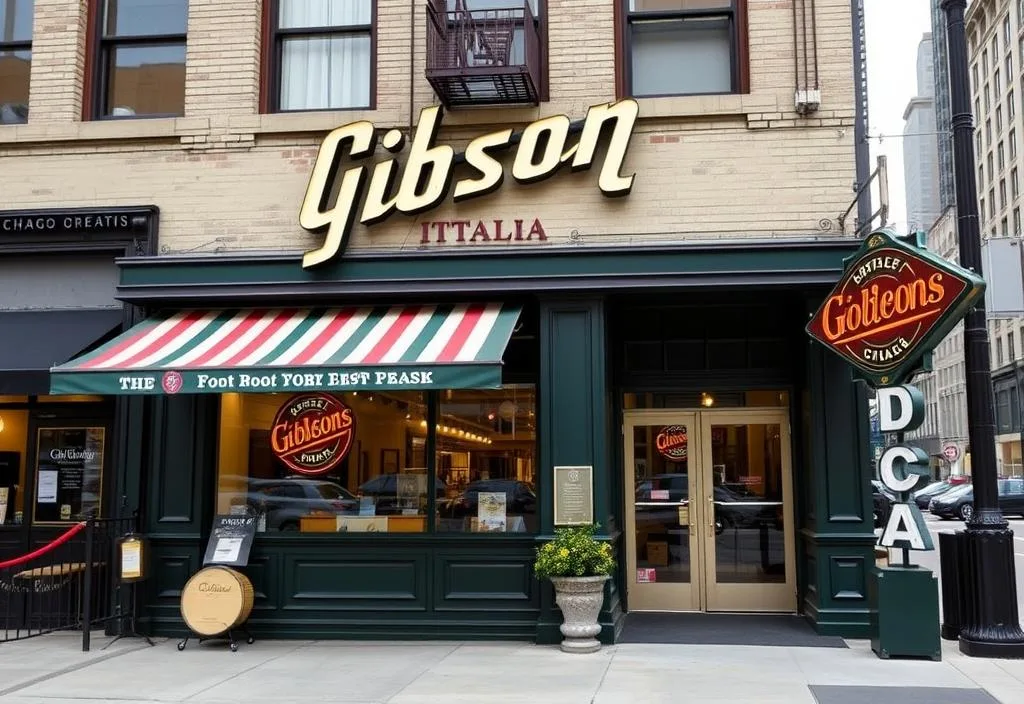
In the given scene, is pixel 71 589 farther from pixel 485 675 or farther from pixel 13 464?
pixel 485 675

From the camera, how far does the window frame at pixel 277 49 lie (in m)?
10.6

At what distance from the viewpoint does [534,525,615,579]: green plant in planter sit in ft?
28.3

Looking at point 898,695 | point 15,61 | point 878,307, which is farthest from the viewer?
point 15,61

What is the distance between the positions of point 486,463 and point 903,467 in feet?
13.0

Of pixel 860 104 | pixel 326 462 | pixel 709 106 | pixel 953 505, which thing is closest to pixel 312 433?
Answer: pixel 326 462

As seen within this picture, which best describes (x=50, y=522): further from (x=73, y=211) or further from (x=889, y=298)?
(x=889, y=298)

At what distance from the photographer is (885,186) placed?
8461mm

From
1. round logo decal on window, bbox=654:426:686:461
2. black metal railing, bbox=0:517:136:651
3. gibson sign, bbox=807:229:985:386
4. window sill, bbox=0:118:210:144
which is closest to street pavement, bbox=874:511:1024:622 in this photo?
round logo decal on window, bbox=654:426:686:461

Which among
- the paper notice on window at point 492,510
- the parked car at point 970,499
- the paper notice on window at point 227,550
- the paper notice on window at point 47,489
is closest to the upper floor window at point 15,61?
the paper notice on window at point 47,489

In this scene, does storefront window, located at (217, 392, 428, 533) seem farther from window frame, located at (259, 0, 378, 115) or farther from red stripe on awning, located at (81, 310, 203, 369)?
window frame, located at (259, 0, 378, 115)

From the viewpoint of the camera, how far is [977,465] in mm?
8695

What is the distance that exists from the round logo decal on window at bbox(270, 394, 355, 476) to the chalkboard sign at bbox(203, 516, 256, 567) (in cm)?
75

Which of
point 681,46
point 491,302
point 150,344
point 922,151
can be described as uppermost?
point 922,151

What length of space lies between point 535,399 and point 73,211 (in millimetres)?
5347
